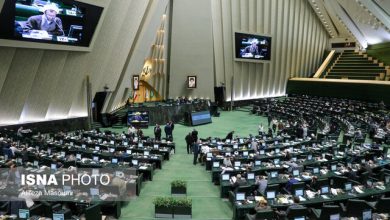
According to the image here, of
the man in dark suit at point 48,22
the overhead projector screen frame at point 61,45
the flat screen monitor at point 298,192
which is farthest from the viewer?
the man in dark suit at point 48,22

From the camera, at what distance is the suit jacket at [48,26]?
784 inches

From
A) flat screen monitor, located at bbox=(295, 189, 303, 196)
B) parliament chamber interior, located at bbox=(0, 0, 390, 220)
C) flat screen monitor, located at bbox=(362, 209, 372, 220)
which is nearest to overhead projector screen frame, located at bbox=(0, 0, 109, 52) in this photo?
parliament chamber interior, located at bbox=(0, 0, 390, 220)

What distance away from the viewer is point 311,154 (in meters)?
18.1

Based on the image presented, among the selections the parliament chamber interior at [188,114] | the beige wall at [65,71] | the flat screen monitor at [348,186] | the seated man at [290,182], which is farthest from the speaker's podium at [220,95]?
the flat screen monitor at [348,186]

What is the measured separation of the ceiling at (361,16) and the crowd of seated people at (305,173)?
46.8 ft

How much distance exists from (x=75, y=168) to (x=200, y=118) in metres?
19.0

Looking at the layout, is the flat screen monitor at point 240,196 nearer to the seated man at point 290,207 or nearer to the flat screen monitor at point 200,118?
the seated man at point 290,207

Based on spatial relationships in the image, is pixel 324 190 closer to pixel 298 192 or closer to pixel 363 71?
pixel 298 192

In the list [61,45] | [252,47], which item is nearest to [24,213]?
[61,45]

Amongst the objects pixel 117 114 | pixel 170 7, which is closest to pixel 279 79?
pixel 170 7

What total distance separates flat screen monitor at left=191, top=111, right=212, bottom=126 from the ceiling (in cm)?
1951

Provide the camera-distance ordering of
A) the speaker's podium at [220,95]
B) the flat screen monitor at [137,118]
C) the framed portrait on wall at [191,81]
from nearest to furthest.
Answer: the flat screen monitor at [137,118], the framed portrait on wall at [191,81], the speaker's podium at [220,95]

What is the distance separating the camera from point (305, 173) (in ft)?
50.0

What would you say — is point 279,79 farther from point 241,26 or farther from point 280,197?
point 280,197
